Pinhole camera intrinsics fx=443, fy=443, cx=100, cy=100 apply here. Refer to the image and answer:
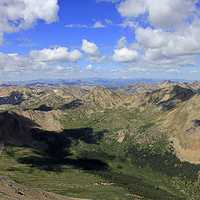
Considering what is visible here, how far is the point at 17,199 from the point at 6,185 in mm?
25161

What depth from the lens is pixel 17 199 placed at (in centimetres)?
17438

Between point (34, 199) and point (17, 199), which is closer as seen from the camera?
point (17, 199)

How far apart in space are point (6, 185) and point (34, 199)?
1540 centimetres

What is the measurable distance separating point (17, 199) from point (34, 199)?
1840 cm

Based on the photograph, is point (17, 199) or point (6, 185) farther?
point (6, 185)

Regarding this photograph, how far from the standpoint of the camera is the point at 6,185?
198m

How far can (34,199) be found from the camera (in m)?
192
